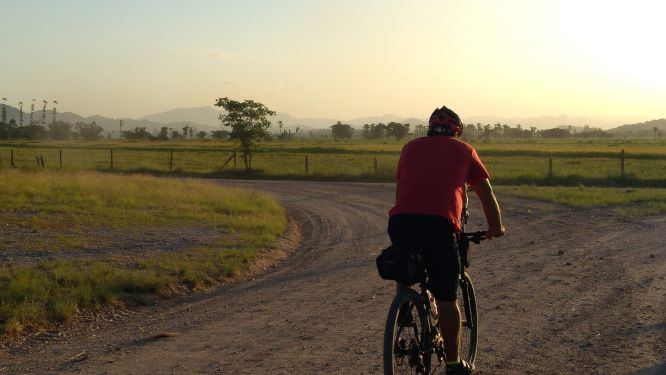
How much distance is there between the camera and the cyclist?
14.8ft

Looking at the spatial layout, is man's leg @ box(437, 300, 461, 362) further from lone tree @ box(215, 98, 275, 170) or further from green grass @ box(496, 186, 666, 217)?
lone tree @ box(215, 98, 275, 170)

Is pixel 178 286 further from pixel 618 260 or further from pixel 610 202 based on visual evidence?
pixel 610 202

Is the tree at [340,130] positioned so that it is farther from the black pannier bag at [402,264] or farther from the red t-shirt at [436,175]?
the black pannier bag at [402,264]

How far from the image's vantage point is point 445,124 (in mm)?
4742

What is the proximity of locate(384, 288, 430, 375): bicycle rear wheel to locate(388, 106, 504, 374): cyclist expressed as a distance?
148 millimetres

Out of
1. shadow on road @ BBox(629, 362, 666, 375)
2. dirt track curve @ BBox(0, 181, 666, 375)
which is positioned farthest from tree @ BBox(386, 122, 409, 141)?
shadow on road @ BBox(629, 362, 666, 375)

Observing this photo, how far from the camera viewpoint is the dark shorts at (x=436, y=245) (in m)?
4.50

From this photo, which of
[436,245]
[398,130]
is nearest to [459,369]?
[436,245]

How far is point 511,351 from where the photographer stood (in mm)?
6051

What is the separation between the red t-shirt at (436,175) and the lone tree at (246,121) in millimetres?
33411

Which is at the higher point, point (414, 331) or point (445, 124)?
point (445, 124)

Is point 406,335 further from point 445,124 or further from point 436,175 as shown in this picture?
point 445,124

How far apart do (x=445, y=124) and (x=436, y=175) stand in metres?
0.39

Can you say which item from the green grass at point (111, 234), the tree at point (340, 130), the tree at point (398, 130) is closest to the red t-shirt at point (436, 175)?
the green grass at point (111, 234)
